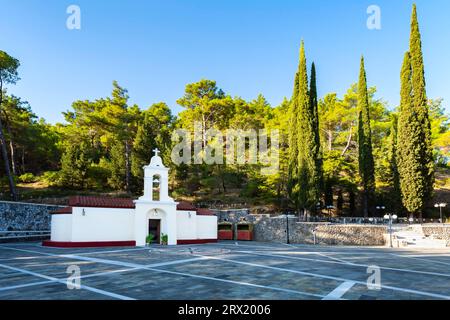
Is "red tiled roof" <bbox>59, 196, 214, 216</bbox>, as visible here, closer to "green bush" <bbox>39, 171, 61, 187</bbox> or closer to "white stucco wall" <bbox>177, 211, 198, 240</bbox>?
"white stucco wall" <bbox>177, 211, 198, 240</bbox>

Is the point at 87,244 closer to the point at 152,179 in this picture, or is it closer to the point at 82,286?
the point at 152,179

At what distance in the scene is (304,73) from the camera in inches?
1334

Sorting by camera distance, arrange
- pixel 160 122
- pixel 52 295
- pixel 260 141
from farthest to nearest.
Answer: pixel 160 122 → pixel 260 141 → pixel 52 295

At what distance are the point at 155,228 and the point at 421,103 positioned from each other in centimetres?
2614

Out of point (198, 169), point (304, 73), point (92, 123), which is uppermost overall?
point (304, 73)

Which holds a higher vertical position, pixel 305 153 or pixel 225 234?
pixel 305 153

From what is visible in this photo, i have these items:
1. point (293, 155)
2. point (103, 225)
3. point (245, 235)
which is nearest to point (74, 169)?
point (103, 225)

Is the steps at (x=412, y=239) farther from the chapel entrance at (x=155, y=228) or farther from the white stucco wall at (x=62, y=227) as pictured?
the white stucco wall at (x=62, y=227)

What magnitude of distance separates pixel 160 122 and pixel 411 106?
3237cm

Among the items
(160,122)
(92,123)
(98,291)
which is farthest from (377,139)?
(98,291)

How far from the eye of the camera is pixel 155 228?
25.8 meters

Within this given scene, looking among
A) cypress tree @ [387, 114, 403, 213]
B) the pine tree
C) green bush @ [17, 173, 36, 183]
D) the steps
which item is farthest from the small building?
green bush @ [17, 173, 36, 183]
